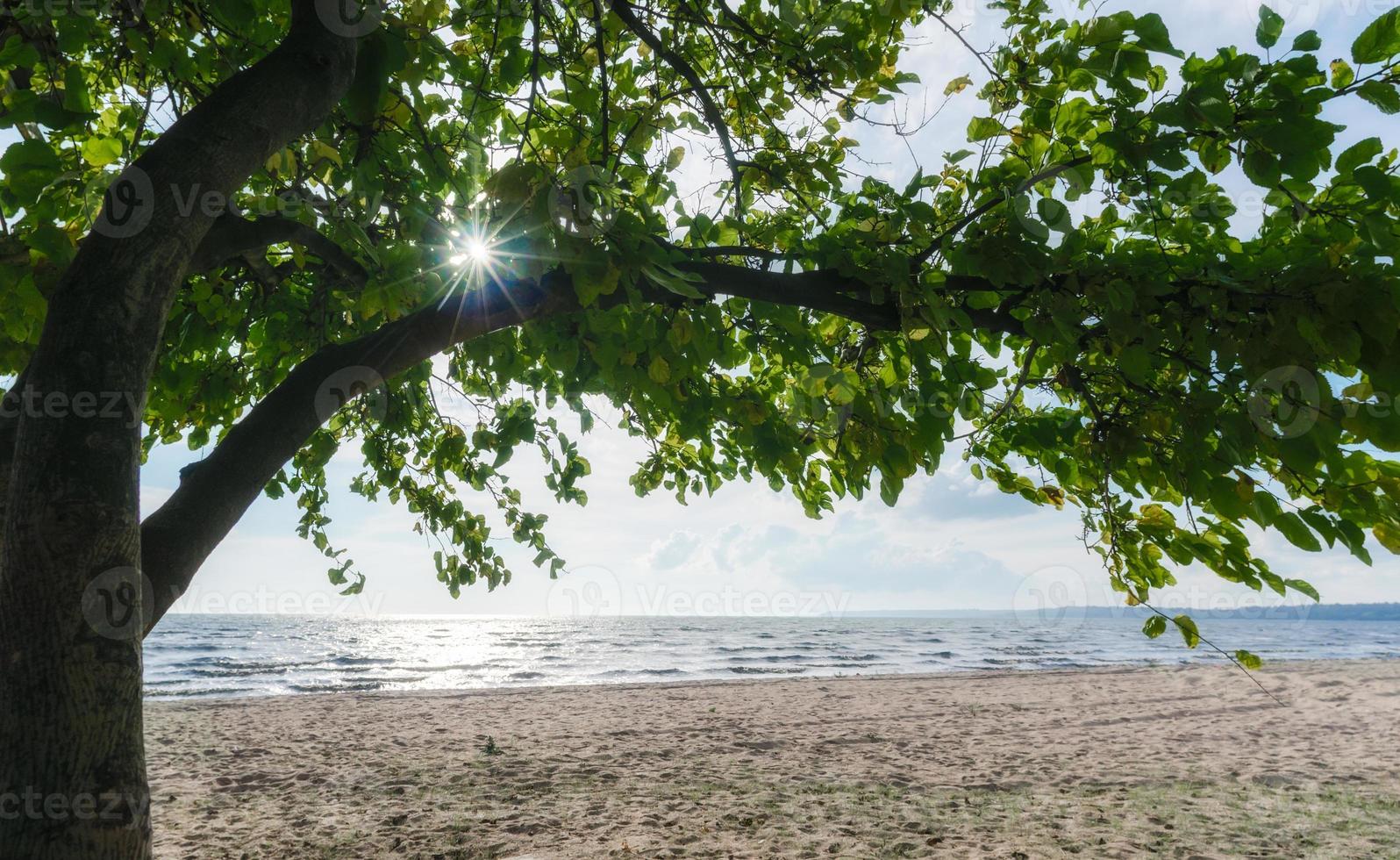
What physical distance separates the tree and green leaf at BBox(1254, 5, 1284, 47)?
0.04ft

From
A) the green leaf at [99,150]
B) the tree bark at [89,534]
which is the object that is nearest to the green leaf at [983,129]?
the tree bark at [89,534]

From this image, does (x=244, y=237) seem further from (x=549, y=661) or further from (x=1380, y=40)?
(x=549, y=661)

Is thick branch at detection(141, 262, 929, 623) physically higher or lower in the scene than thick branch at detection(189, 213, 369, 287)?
lower

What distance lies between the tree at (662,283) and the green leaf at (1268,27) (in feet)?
0.04

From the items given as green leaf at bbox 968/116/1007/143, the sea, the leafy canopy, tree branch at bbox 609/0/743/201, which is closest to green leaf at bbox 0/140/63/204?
the leafy canopy

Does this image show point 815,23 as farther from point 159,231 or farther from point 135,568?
point 135,568

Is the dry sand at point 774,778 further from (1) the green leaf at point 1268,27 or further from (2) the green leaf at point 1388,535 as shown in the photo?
(1) the green leaf at point 1268,27

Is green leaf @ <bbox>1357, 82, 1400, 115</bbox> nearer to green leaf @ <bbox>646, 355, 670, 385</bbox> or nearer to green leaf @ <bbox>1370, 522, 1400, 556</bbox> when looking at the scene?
green leaf @ <bbox>1370, 522, 1400, 556</bbox>

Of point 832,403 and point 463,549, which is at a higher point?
point 832,403

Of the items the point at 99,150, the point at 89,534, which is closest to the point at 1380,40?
the point at 89,534

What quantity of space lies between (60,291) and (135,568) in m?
0.72

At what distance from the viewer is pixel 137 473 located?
6.49ft

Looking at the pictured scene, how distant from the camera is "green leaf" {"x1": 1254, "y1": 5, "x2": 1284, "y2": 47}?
2.08 meters

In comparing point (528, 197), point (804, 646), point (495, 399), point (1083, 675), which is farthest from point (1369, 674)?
point (528, 197)
